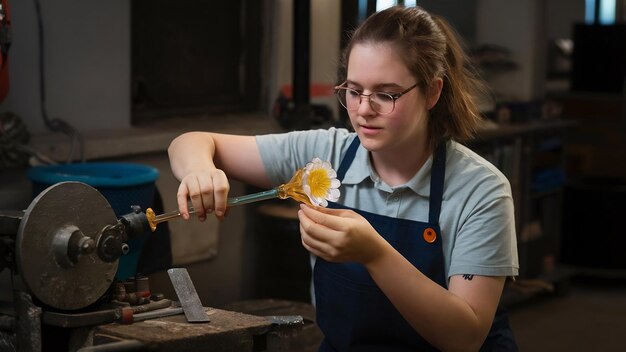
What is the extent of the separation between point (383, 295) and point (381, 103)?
0.44 metres

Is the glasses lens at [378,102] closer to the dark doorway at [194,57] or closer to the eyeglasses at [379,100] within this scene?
the eyeglasses at [379,100]

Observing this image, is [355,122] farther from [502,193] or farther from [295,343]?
[295,343]

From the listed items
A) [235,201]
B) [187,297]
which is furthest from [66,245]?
[235,201]

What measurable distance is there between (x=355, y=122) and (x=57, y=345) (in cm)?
76

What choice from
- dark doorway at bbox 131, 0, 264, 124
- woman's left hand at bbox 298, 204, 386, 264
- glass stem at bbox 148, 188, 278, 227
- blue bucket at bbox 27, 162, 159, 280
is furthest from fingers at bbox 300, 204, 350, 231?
dark doorway at bbox 131, 0, 264, 124

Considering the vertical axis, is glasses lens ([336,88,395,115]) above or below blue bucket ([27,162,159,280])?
above

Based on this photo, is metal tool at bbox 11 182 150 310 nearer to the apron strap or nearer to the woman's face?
the woman's face

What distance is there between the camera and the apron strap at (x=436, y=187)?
222 cm

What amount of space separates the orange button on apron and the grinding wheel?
28.3 inches

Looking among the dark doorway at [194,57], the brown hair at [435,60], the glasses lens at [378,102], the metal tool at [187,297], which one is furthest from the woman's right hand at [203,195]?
the dark doorway at [194,57]

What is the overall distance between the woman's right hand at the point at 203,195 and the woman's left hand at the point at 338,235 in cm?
22

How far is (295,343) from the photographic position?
3.63 m

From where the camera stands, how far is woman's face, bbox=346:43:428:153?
208 cm

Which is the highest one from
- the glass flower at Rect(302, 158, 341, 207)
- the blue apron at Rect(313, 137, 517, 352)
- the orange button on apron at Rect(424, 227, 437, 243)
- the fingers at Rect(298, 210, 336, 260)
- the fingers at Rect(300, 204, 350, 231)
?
the glass flower at Rect(302, 158, 341, 207)
